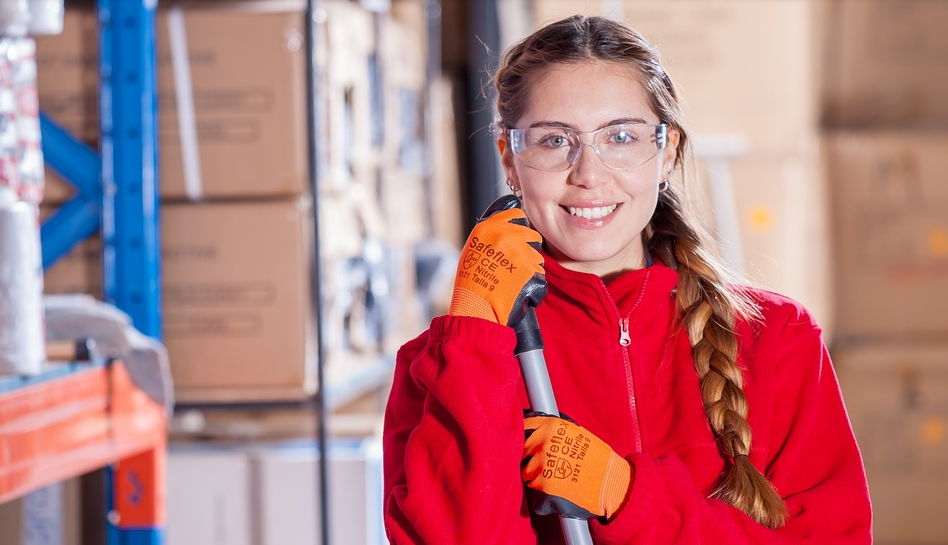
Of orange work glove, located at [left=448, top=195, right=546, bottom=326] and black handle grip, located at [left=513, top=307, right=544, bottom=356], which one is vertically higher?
orange work glove, located at [left=448, top=195, right=546, bottom=326]

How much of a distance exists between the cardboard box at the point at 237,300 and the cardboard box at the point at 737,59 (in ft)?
4.22

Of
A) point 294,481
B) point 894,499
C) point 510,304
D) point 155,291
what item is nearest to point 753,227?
point 894,499

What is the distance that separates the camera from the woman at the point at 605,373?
1.39 metres

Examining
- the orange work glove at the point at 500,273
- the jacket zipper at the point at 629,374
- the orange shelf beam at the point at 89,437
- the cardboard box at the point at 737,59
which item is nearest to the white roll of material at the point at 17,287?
the orange shelf beam at the point at 89,437

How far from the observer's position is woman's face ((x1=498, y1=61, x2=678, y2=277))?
4.95 ft

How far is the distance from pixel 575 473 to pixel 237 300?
142 cm

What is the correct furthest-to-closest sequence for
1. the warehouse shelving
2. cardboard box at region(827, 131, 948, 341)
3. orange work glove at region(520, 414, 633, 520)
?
cardboard box at region(827, 131, 948, 341) → the warehouse shelving → orange work glove at region(520, 414, 633, 520)

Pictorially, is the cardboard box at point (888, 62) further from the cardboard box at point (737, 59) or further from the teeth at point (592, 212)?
the teeth at point (592, 212)

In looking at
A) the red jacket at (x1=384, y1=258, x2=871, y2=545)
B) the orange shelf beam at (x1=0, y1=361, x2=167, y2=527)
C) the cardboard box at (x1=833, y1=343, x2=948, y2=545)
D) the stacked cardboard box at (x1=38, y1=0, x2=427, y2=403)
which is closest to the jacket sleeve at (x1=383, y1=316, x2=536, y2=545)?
the red jacket at (x1=384, y1=258, x2=871, y2=545)

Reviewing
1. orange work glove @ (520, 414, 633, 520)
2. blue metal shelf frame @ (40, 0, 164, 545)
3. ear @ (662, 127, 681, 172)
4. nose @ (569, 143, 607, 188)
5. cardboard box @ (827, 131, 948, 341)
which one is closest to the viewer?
orange work glove @ (520, 414, 633, 520)

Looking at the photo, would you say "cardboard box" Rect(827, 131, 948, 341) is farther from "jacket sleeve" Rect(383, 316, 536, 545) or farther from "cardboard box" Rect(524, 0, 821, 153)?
"jacket sleeve" Rect(383, 316, 536, 545)

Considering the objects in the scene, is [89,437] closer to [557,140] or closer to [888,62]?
[557,140]

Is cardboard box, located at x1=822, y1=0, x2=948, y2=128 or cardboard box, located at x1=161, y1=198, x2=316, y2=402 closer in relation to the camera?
cardboard box, located at x1=161, y1=198, x2=316, y2=402

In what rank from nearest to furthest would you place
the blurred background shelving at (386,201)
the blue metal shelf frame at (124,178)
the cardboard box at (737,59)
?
the blue metal shelf frame at (124,178) → the blurred background shelving at (386,201) → the cardboard box at (737,59)
